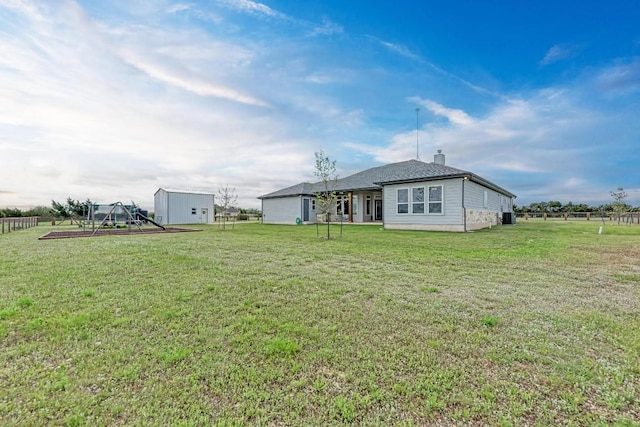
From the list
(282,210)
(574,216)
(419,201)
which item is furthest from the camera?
(574,216)

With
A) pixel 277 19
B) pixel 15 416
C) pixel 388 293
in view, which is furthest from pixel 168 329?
pixel 277 19

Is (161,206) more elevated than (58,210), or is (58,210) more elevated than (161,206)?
(161,206)

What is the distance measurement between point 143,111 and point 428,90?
15.2 metres

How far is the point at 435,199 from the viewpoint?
15008 mm

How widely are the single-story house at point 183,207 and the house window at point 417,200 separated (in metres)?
24.9

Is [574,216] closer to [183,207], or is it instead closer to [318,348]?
[318,348]

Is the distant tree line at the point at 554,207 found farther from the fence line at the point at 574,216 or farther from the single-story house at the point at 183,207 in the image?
the single-story house at the point at 183,207

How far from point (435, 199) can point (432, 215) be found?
879 millimetres

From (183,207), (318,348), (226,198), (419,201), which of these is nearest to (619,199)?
(419,201)

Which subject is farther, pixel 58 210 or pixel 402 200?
pixel 58 210

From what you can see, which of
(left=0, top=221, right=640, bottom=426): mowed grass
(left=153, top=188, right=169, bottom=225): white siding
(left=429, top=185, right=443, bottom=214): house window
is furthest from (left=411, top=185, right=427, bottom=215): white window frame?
(left=153, top=188, right=169, bottom=225): white siding

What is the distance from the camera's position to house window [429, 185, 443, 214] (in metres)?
14.8

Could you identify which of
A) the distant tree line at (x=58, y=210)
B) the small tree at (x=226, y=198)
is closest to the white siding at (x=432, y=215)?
the small tree at (x=226, y=198)

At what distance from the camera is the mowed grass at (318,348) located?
1.86m
